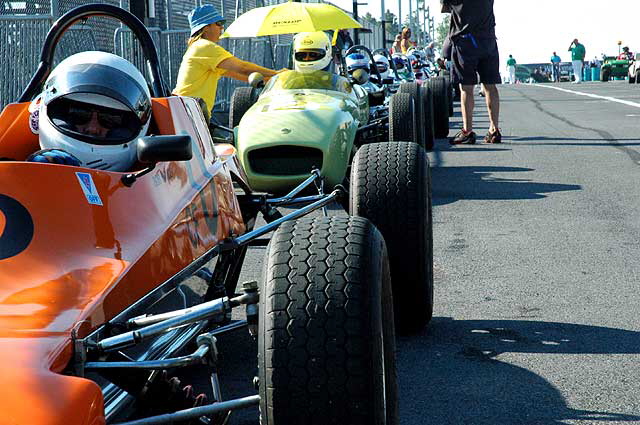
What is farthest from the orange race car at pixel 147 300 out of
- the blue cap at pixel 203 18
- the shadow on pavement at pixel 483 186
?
the blue cap at pixel 203 18

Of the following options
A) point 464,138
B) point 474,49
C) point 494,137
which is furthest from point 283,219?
point 494,137

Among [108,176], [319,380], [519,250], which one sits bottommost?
[519,250]

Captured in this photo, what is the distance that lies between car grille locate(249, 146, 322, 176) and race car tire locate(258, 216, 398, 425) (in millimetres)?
5607

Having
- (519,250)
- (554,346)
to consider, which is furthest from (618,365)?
(519,250)

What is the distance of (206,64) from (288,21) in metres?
2.82

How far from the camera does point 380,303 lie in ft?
10.5

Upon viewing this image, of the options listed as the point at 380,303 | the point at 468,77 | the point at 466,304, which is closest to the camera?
the point at 380,303

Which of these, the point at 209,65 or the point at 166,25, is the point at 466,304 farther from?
the point at 166,25

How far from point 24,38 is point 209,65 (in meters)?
2.37

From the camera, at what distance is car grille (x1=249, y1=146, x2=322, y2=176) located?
898 cm

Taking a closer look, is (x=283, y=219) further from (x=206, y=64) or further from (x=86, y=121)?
(x=206, y=64)

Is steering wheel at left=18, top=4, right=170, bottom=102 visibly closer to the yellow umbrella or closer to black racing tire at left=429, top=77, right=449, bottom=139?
the yellow umbrella

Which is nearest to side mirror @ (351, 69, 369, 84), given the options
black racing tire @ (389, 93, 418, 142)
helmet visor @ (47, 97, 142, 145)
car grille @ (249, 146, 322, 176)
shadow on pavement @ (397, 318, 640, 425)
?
black racing tire @ (389, 93, 418, 142)

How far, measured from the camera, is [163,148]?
378cm
